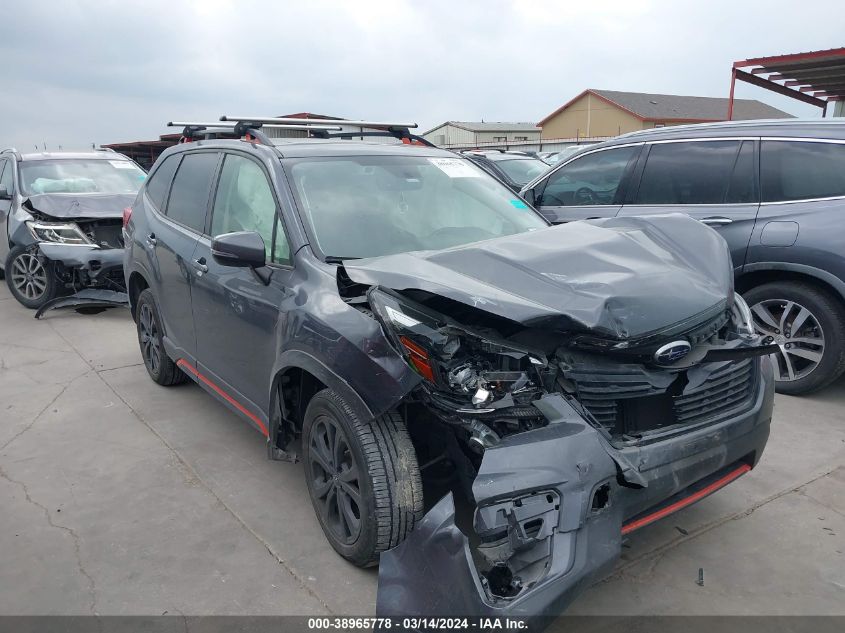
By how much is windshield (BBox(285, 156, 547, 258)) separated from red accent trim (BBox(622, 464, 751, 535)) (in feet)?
5.13

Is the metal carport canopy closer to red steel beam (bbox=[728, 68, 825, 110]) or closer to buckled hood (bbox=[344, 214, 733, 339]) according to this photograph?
red steel beam (bbox=[728, 68, 825, 110])

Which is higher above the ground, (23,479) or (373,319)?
(373,319)

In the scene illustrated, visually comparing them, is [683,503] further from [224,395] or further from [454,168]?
[224,395]

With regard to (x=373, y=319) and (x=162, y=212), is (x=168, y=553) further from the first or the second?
(x=162, y=212)

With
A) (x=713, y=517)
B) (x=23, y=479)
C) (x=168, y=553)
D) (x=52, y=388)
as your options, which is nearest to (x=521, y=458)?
(x=713, y=517)

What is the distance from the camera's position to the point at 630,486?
2133 millimetres

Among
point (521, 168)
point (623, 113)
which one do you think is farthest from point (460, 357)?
point (623, 113)

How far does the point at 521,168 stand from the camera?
11250 millimetres

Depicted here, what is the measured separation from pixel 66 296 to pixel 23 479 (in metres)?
4.32

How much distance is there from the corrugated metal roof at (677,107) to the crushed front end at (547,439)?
121 ft

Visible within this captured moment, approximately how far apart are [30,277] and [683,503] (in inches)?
299

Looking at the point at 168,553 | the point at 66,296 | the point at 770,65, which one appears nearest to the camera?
the point at 168,553

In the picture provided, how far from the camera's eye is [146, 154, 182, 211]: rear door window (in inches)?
181

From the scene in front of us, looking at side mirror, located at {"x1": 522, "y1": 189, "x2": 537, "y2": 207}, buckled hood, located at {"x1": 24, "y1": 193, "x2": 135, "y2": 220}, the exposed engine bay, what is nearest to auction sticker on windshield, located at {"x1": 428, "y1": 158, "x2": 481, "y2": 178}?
the exposed engine bay
